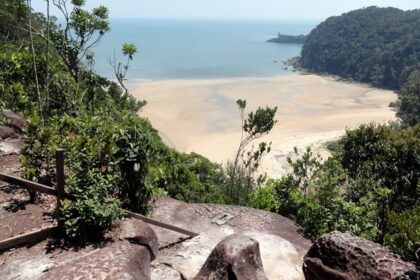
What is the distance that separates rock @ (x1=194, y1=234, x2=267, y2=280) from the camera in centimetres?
827

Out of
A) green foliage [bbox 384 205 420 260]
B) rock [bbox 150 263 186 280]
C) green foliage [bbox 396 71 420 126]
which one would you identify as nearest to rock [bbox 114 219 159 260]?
rock [bbox 150 263 186 280]

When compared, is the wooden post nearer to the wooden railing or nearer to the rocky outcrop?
the wooden railing

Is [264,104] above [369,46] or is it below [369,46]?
below

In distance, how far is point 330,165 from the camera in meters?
16.6

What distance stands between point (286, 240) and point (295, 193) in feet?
15.6

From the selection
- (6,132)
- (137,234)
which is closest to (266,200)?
(137,234)

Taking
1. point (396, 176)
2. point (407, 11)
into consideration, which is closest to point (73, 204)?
point (396, 176)

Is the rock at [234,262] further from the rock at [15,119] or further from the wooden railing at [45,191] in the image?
the rock at [15,119]

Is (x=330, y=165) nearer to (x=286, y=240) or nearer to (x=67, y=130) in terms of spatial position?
(x=286, y=240)

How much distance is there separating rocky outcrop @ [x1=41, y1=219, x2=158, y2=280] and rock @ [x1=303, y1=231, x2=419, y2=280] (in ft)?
11.9

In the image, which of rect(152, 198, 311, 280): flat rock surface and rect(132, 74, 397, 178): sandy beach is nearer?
rect(152, 198, 311, 280): flat rock surface

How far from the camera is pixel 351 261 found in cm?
843

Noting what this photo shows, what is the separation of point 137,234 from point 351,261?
4511mm

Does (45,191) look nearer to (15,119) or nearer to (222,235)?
(222,235)
